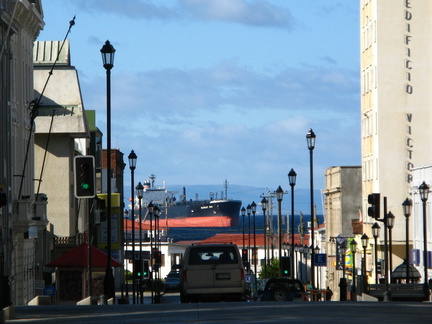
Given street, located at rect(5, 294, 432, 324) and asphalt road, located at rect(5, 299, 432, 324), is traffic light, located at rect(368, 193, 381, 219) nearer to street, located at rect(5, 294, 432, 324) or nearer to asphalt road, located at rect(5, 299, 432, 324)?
street, located at rect(5, 294, 432, 324)

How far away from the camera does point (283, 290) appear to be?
1495 inches

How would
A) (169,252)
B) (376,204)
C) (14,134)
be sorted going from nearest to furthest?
(376,204), (14,134), (169,252)

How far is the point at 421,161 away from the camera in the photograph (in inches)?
2972

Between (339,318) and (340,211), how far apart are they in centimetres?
7585

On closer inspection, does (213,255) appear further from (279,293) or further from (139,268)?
(139,268)

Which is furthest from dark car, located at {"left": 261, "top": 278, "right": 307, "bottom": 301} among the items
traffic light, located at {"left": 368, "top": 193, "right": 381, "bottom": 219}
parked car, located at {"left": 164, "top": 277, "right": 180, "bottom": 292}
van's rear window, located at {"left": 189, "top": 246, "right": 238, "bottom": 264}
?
parked car, located at {"left": 164, "top": 277, "right": 180, "bottom": 292}

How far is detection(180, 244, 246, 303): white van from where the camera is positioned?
110 ft

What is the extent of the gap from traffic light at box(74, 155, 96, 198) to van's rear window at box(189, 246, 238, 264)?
6261 mm

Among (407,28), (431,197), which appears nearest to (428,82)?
A: (407,28)

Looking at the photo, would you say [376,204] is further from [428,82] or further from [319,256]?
[428,82]

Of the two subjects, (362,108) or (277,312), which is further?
(362,108)

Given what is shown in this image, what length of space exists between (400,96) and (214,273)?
4498 centimetres

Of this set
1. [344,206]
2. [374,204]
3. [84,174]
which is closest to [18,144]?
[374,204]

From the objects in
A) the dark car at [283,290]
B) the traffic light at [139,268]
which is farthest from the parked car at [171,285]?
the dark car at [283,290]
